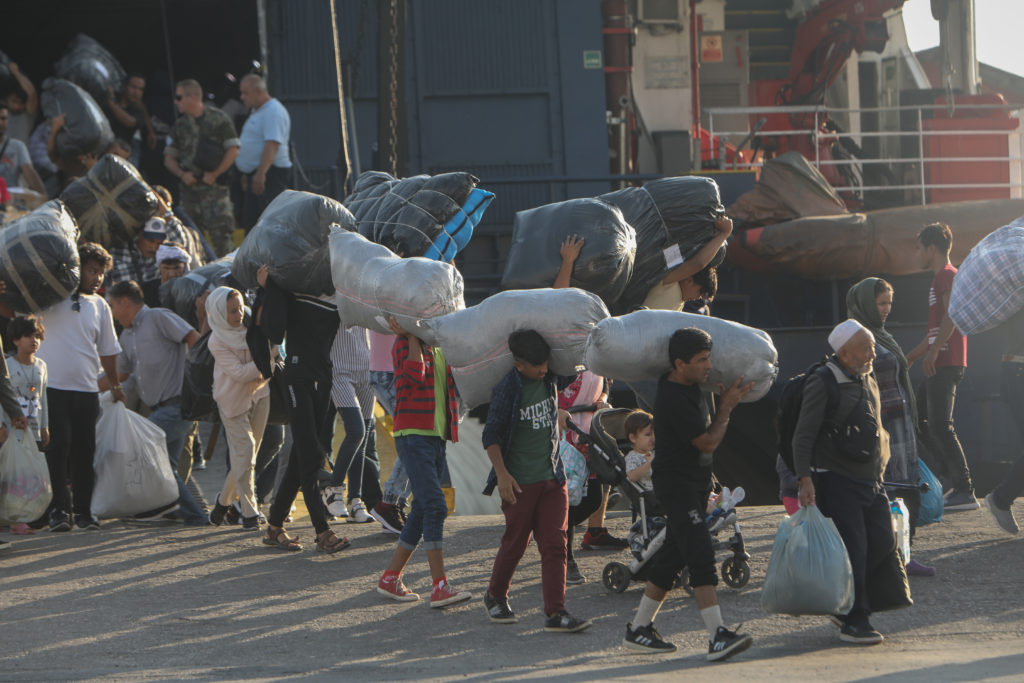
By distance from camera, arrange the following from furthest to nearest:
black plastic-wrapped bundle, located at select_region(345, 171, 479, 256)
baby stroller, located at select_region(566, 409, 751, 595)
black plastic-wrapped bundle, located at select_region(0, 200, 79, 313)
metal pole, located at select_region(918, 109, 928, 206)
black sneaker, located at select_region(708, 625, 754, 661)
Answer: metal pole, located at select_region(918, 109, 928, 206), black plastic-wrapped bundle, located at select_region(0, 200, 79, 313), black plastic-wrapped bundle, located at select_region(345, 171, 479, 256), baby stroller, located at select_region(566, 409, 751, 595), black sneaker, located at select_region(708, 625, 754, 661)

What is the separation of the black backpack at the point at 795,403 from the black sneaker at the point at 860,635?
2.39ft

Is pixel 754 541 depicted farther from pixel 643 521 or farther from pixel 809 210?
pixel 809 210

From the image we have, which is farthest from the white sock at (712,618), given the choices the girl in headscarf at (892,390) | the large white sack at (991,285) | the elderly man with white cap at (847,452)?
the large white sack at (991,285)

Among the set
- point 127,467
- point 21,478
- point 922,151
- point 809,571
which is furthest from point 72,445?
point 922,151

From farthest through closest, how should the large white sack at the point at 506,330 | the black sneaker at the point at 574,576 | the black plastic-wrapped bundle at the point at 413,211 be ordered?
1. the black plastic-wrapped bundle at the point at 413,211
2. the black sneaker at the point at 574,576
3. the large white sack at the point at 506,330

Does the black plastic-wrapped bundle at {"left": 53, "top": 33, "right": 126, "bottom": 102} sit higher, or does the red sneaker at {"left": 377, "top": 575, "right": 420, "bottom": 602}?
the black plastic-wrapped bundle at {"left": 53, "top": 33, "right": 126, "bottom": 102}

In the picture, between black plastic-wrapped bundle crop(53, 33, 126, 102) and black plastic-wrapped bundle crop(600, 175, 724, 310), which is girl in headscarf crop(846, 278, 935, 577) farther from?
black plastic-wrapped bundle crop(53, 33, 126, 102)

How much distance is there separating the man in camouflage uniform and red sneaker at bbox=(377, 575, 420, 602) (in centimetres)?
668

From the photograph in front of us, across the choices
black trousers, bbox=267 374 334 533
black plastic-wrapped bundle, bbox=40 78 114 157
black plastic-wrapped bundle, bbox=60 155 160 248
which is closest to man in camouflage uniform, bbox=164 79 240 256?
black plastic-wrapped bundle, bbox=40 78 114 157

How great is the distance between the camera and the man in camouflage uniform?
11984mm

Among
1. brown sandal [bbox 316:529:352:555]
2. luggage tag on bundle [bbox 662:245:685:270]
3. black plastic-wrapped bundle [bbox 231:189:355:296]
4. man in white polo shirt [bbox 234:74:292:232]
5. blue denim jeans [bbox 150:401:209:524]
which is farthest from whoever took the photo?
man in white polo shirt [bbox 234:74:292:232]

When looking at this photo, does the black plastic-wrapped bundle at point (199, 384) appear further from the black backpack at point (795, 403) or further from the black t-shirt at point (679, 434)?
the black backpack at point (795, 403)

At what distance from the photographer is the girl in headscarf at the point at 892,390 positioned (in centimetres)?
643

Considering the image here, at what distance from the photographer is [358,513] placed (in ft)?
26.8
